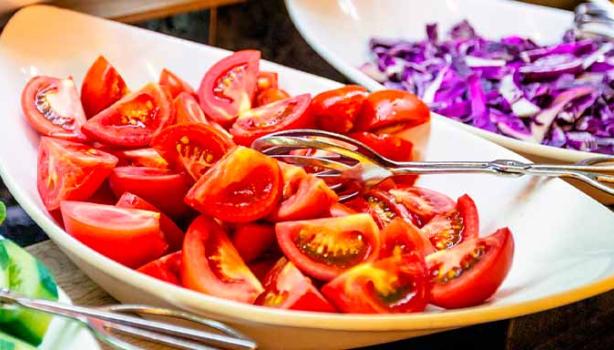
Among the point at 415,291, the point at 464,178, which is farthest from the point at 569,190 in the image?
the point at 415,291

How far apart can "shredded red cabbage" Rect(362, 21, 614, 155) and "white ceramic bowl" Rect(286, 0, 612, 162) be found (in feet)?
0.13

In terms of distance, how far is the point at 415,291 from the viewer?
25.7 inches

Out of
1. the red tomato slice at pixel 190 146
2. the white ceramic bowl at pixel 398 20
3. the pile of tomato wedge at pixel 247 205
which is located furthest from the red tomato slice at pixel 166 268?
the white ceramic bowl at pixel 398 20

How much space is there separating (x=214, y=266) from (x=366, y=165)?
217 millimetres

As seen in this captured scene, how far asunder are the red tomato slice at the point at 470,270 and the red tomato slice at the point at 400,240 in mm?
20

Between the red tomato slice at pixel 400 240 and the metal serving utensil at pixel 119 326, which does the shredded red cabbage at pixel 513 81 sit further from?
the metal serving utensil at pixel 119 326

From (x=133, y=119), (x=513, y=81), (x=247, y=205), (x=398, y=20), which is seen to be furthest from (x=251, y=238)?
(x=398, y=20)

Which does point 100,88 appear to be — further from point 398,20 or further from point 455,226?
point 398,20

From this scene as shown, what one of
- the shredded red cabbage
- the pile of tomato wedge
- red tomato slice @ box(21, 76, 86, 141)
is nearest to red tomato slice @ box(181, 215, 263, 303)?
the pile of tomato wedge

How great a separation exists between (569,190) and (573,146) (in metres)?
0.32

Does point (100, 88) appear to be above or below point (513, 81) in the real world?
above

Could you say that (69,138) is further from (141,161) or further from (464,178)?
Answer: (464,178)

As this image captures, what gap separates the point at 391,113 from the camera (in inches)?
35.9

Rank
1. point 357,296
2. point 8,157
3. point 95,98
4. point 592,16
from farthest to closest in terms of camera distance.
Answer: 1. point 592,16
2. point 95,98
3. point 8,157
4. point 357,296
